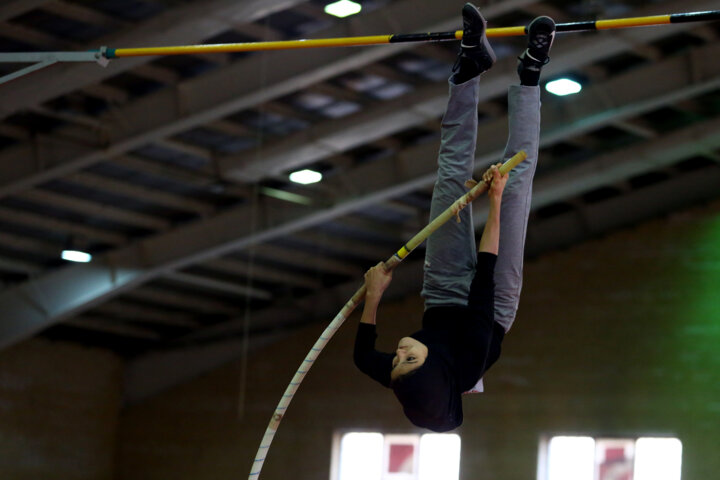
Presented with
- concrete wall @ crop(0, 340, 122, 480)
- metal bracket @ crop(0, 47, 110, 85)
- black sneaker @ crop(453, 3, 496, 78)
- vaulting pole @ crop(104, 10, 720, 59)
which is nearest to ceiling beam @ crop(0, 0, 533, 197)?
metal bracket @ crop(0, 47, 110, 85)

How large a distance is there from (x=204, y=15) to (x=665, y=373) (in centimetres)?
606

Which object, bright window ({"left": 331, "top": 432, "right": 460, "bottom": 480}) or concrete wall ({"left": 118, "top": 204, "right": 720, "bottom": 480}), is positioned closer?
concrete wall ({"left": 118, "top": 204, "right": 720, "bottom": 480})

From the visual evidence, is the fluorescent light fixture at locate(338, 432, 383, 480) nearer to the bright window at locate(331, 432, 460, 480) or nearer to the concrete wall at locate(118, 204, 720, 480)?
the bright window at locate(331, 432, 460, 480)

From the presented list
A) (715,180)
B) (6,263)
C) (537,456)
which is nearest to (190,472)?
(6,263)

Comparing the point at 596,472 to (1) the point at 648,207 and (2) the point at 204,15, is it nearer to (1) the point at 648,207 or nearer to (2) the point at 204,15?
(1) the point at 648,207

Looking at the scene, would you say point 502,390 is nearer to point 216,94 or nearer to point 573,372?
point 573,372

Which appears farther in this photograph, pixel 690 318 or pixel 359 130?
pixel 690 318

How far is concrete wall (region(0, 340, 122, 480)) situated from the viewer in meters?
13.1

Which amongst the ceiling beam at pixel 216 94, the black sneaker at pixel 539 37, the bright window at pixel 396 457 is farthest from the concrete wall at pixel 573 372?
the black sneaker at pixel 539 37

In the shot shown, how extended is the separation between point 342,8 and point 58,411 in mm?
8010

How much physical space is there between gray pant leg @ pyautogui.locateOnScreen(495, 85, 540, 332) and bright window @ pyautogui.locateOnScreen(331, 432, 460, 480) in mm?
8153

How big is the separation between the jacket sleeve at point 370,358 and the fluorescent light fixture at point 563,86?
5390mm

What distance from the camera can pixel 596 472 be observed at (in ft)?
35.6

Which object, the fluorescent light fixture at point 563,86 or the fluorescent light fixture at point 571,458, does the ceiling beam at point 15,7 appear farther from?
the fluorescent light fixture at point 571,458
